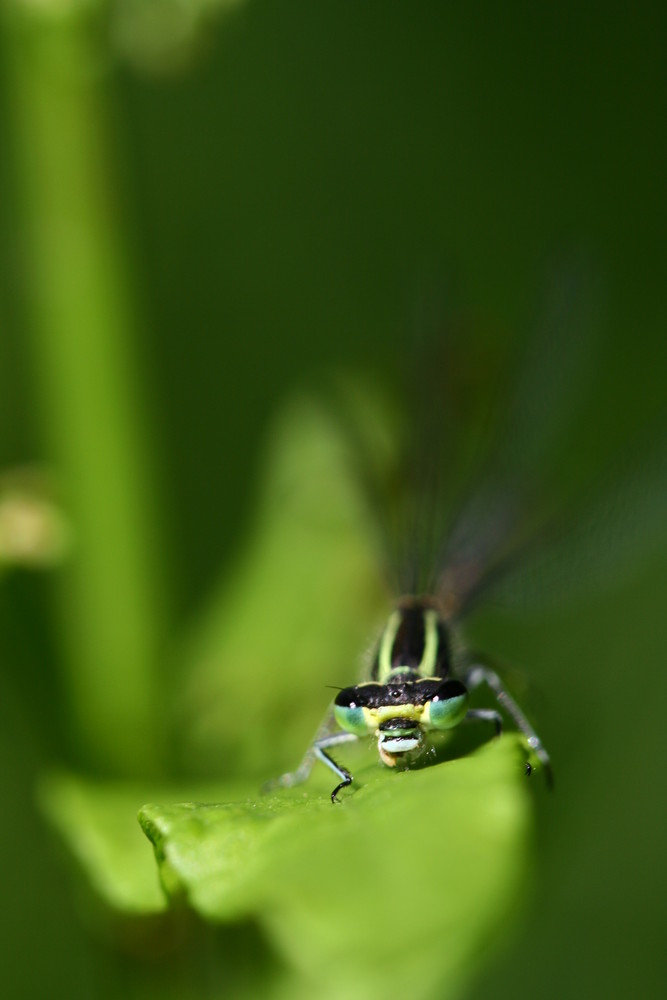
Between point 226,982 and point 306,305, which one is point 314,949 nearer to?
point 226,982

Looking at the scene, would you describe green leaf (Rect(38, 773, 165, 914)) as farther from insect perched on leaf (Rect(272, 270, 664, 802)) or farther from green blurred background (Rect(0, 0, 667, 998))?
insect perched on leaf (Rect(272, 270, 664, 802))

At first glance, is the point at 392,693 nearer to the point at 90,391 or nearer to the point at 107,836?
the point at 107,836

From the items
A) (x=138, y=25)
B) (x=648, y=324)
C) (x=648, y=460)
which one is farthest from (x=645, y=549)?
(x=138, y=25)

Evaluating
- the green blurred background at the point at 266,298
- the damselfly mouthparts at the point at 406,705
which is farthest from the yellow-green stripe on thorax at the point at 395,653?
the green blurred background at the point at 266,298

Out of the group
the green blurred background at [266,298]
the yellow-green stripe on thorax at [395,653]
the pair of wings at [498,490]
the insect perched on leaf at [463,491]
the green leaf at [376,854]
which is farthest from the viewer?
the pair of wings at [498,490]

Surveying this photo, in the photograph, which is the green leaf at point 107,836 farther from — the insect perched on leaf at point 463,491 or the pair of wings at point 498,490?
the pair of wings at point 498,490

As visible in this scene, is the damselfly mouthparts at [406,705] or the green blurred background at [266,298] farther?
the green blurred background at [266,298]
